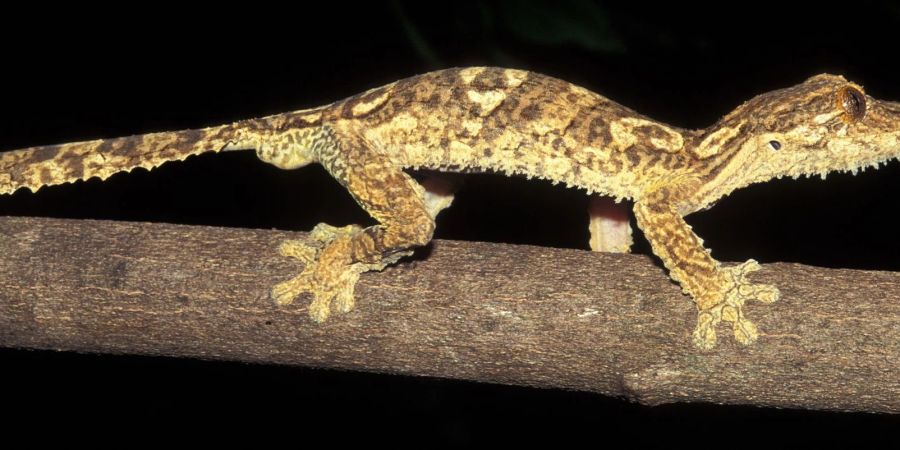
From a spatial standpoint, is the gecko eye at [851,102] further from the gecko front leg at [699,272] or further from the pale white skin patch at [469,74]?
the pale white skin patch at [469,74]

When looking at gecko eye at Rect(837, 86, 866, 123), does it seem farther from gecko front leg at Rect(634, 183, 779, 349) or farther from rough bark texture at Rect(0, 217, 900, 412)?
rough bark texture at Rect(0, 217, 900, 412)

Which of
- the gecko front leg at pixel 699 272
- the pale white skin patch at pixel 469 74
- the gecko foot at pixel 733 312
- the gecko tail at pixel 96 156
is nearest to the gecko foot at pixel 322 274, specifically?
the gecko tail at pixel 96 156

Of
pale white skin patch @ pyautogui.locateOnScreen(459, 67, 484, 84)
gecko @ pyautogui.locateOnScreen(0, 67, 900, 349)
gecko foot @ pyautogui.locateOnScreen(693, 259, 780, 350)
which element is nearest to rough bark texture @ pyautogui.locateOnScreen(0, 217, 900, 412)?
gecko foot @ pyautogui.locateOnScreen(693, 259, 780, 350)

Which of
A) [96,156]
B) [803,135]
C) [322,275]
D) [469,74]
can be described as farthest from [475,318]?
[96,156]

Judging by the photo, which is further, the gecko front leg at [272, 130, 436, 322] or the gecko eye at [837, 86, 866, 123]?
the gecko eye at [837, 86, 866, 123]

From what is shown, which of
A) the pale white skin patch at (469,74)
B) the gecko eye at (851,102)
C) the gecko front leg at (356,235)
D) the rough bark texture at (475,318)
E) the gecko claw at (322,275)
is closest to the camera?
the rough bark texture at (475,318)

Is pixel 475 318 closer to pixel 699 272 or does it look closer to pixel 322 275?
pixel 322 275
